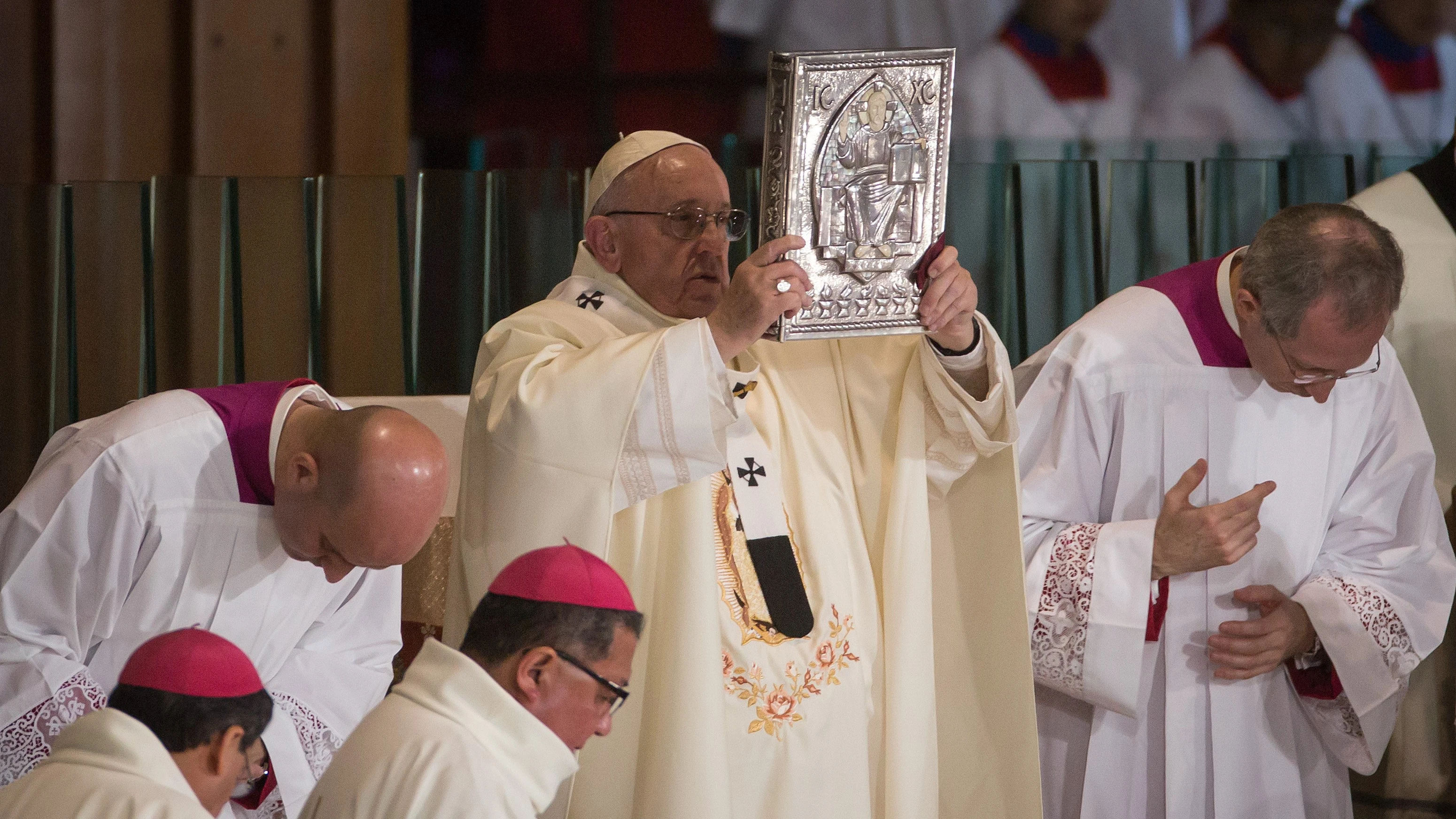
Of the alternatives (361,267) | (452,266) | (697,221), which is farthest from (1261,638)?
(361,267)

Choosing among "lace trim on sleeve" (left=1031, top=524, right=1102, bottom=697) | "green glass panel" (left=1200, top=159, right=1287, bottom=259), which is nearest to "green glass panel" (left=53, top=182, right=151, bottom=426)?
"lace trim on sleeve" (left=1031, top=524, right=1102, bottom=697)

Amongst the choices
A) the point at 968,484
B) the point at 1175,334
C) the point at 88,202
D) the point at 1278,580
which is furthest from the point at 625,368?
the point at 88,202

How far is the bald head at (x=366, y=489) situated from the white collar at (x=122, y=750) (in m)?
0.99

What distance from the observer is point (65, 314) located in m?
5.39

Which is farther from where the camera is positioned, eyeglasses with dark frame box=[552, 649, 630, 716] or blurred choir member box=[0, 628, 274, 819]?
eyeglasses with dark frame box=[552, 649, 630, 716]

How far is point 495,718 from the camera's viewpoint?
210cm

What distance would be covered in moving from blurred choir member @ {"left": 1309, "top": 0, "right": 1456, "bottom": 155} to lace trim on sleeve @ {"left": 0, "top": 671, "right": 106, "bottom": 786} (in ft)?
18.4

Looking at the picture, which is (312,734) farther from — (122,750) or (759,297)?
(122,750)

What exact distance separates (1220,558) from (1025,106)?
3134mm

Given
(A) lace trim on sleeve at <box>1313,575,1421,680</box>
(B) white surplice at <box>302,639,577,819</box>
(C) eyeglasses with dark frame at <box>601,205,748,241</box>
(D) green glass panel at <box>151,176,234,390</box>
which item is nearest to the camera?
(B) white surplice at <box>302,639,577,819</box>

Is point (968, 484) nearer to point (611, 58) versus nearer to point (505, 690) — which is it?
point (505, 690)

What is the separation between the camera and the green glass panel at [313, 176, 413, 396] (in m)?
5.30

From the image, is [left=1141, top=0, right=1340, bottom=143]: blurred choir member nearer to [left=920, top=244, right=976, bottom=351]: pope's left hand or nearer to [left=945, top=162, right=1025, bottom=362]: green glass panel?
[left=945, top=162, right=1025, bottom=362]: green glass panel

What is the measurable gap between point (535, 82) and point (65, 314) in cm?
205
